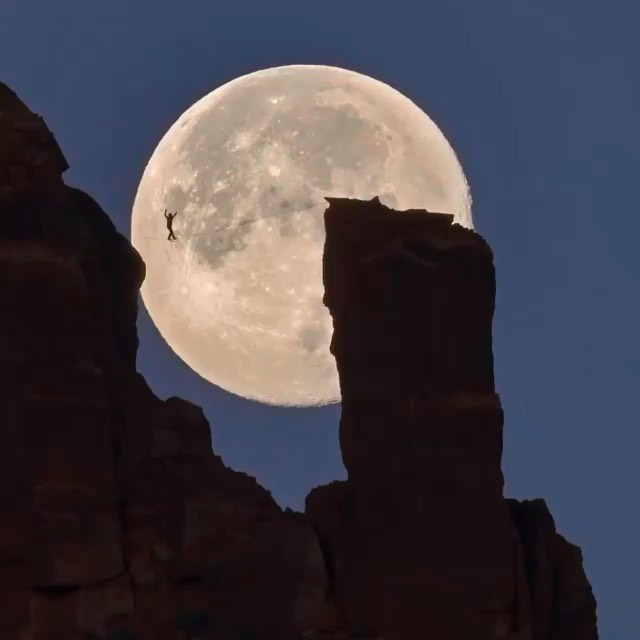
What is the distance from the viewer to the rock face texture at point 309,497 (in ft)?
173

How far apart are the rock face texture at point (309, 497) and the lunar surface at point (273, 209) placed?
516cm

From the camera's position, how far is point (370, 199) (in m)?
60.9

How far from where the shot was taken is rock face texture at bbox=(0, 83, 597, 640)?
5284cm

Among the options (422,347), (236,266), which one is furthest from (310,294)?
(422,347)

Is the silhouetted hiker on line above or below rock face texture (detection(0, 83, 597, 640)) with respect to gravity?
above

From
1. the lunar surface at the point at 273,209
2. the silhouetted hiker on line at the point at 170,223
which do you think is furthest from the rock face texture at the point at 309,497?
the silhouetted hiker on line at the point at 170,223

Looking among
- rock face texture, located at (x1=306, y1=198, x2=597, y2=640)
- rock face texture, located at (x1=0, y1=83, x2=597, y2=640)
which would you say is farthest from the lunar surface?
rock face texture, located at (x1=0, y1=83, x2=597, y2=640)

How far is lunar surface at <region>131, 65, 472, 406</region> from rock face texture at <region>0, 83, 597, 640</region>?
16.9 feet

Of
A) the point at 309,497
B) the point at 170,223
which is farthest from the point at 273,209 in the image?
the point at 309,497

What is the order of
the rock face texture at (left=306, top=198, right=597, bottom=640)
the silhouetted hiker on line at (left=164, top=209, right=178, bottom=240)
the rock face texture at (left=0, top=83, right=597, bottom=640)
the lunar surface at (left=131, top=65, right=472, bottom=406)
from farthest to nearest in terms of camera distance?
the silhouetted hiker on line at (left=164, top=209, right=178, bottom=240) < the lunar surface at (left=131, top=65, right=472, bottom=406) < the rock face texture at (left=306, top=198, right=597, bottom=640) < the rock face texture at (left=0, top=83, right=597, bottom=640)

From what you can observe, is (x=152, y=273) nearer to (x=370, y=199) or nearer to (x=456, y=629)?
(x=370, y=199)

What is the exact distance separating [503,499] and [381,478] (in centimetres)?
328

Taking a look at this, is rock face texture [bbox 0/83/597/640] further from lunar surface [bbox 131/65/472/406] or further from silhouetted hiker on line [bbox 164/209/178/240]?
silhouetted hiker on line [bbox 164/209/178/240]

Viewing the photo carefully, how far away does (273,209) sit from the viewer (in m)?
62.5
